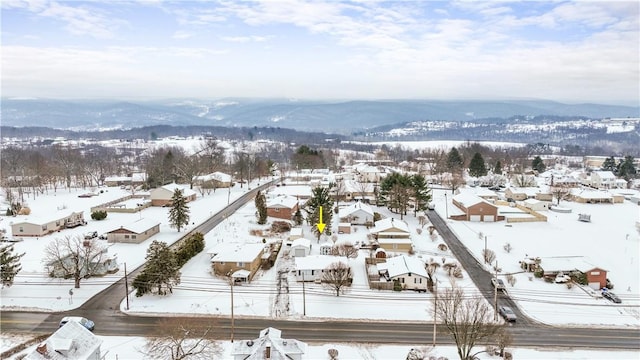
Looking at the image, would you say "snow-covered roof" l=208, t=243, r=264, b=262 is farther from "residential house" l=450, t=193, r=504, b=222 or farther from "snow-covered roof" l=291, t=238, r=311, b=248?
"residential house" l=450, t=193, r=504, b=222

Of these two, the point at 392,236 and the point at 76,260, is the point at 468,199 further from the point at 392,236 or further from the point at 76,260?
the point at 76,260

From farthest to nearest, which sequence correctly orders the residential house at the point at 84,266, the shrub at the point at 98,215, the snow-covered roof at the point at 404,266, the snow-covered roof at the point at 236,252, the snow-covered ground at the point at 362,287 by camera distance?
the shrub at the point at 98,215, the snow-covered roof at the point at 236,252, the residential house at the point at 84,266, the snow-covered roof at the point at 404,266, the snow-covered ground at the point at 362,287

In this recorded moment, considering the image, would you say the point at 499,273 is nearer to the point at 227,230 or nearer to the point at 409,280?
the point at 409,280

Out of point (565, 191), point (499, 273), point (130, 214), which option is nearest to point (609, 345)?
point (499, 273)

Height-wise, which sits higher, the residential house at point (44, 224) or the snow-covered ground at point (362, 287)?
the residential house at point (44, 224)

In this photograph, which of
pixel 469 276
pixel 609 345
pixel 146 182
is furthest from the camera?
pixel 146 182

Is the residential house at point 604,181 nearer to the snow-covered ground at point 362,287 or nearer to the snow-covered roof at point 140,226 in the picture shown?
the snow-covered ground at point 362,287

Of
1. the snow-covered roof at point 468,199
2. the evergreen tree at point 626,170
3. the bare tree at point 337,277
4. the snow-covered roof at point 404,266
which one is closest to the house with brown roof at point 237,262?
the bare tree at point 337,277
